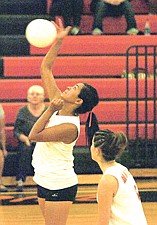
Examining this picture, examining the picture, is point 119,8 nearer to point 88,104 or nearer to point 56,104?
point 88,104

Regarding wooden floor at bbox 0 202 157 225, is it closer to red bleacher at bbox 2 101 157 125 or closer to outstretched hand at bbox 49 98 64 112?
red bleacher at bbox 2 101 157 125

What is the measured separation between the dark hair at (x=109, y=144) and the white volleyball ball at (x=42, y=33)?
193 centimetres

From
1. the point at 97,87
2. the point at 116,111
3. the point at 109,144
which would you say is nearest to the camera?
the point at 109,144

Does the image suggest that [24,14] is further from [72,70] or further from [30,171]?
[30,171]

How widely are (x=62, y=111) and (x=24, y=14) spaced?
705 centimetres

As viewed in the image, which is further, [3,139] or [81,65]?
[81,65]

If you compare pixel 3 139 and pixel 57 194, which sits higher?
pixel 57 194

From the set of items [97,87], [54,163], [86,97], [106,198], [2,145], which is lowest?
[2,145]

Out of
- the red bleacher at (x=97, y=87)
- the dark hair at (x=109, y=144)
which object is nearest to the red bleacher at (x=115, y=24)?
the red bleacher at (x=97, y=87)

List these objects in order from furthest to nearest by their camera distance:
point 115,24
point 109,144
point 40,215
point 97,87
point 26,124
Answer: point 115,24 → point 97,87 → point 26,124 → point 40,215 → point 109,144

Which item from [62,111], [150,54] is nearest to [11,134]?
[150,54]

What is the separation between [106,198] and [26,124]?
5.38 metres

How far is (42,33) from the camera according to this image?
5.77m

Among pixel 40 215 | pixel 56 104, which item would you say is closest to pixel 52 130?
pixel 56 104
